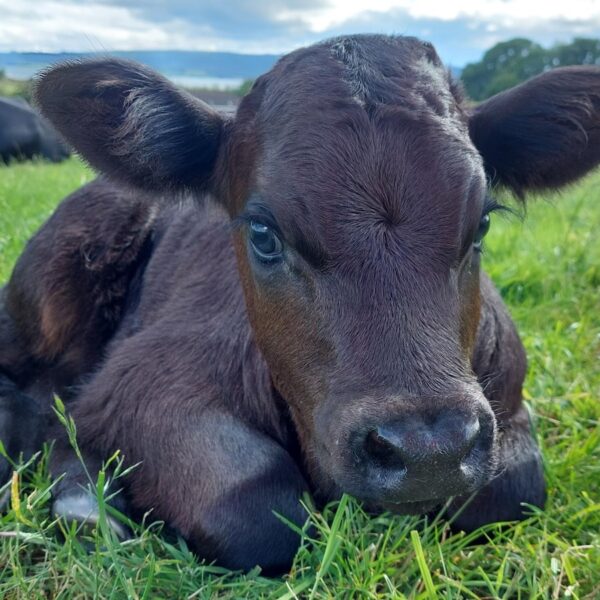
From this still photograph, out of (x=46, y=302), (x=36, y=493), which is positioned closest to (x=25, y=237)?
(x=46, y=302)

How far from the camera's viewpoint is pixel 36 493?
2.61m

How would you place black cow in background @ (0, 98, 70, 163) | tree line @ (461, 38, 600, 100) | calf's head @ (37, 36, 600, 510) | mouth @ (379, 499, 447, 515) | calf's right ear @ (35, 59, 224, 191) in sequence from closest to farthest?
1. calf's head @ (37, 36, 600, 510)
2. mouth @ (379, 499, 447, 515)
3. calf's right ear @ (35, 59, 224, 191)
4. black cow in background @ (0, 98, 70, 163)
5. tree line @ (461, 38, 600, 100)

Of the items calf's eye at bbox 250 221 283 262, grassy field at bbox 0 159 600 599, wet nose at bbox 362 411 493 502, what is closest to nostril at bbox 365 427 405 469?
wet nose at bbox 362 411 493 502

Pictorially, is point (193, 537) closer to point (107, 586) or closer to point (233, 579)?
point (233, 579)

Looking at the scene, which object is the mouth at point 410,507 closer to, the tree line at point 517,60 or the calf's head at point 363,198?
the calf's head at point 363,198

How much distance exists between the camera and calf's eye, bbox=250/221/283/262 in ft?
7.70

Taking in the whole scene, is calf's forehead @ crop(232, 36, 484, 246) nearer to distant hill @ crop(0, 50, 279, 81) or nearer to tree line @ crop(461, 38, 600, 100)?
distant hill @ crop(0, 50, 279, 81)

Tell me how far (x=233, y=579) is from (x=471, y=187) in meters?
1.39

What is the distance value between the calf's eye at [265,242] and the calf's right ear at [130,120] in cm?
55

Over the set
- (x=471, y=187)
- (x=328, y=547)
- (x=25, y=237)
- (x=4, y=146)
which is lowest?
(x=4, y=146)

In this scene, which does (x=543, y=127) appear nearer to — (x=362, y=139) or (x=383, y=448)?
(x=362, y=139)

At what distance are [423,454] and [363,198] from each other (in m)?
0.71

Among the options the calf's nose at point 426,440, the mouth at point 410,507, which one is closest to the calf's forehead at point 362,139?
the calf's nose at point 426,440

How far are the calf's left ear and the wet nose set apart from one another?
1228mm
